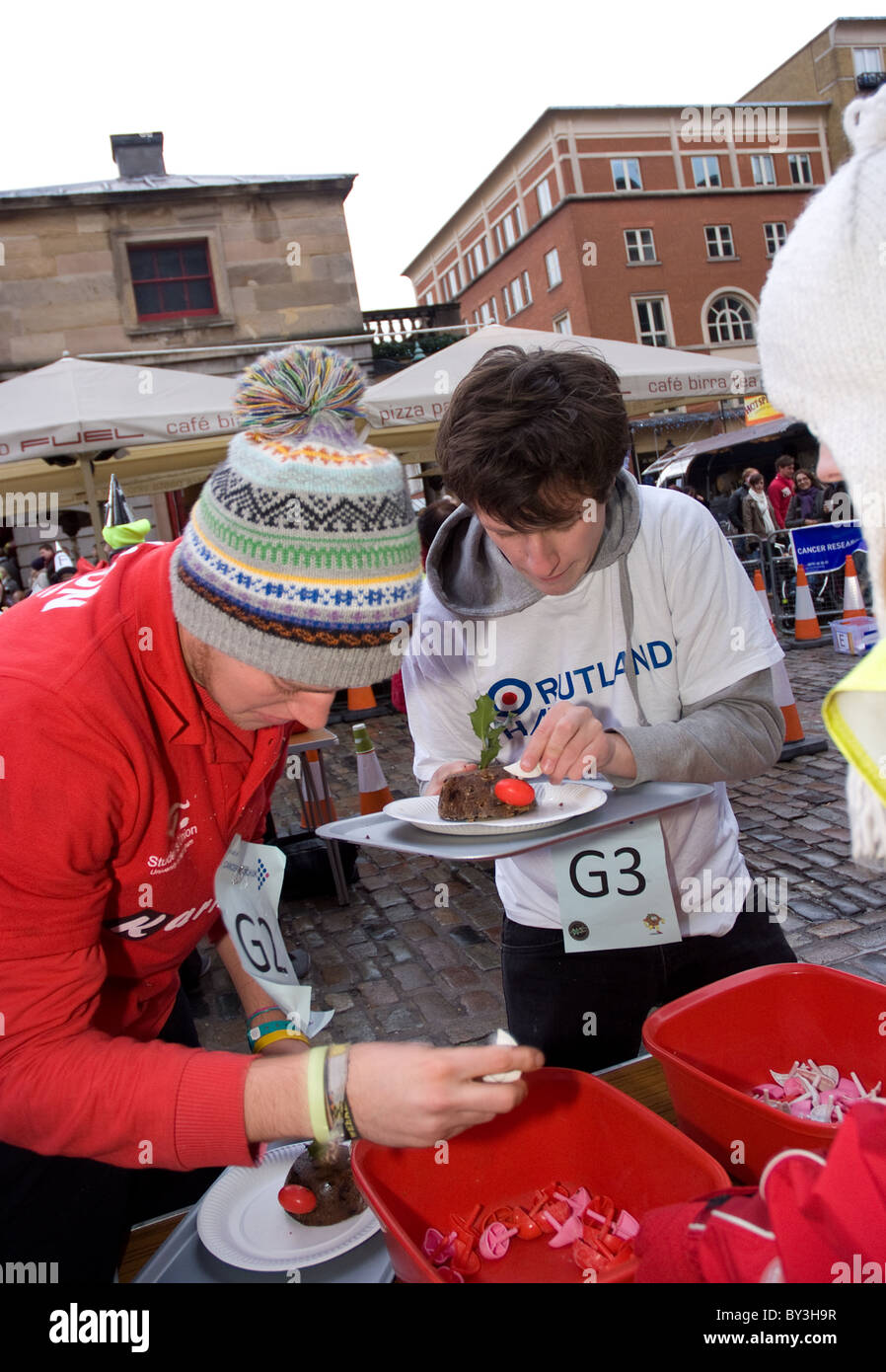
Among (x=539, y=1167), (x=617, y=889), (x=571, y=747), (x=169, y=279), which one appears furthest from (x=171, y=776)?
(x=169, y=279)

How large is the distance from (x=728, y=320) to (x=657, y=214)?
18.4 feet

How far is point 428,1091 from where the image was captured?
3.87 feet

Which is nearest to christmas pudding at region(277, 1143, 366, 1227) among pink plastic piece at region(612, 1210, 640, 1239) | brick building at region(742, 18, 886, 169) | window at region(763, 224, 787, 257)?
pink plastic piece at region(612, 1210, 640, 1239)

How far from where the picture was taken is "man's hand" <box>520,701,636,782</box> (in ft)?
6.06

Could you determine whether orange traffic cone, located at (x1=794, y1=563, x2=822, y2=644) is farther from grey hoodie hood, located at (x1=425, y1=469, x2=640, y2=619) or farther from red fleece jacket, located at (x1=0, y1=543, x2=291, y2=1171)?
red fleece jacket, located at (x1=0, y1=543, x2=291, y2=1171)

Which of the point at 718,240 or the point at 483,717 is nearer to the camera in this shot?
the point at 483,717

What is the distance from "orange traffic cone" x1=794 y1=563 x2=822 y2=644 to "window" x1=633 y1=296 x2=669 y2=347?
32737 mm

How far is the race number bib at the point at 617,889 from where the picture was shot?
6.59 ft

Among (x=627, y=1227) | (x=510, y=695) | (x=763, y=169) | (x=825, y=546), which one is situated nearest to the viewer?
(x=627, y=1227)

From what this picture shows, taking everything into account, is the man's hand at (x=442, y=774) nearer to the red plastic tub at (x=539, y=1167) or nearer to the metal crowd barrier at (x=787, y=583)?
the red plastic tub at (x=539, y=1167)

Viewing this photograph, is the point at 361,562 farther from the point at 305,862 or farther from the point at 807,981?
the point at 305,862

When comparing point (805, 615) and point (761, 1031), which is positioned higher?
point (805, 615)

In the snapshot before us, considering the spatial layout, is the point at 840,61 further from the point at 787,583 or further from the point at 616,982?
the point at 616,982
